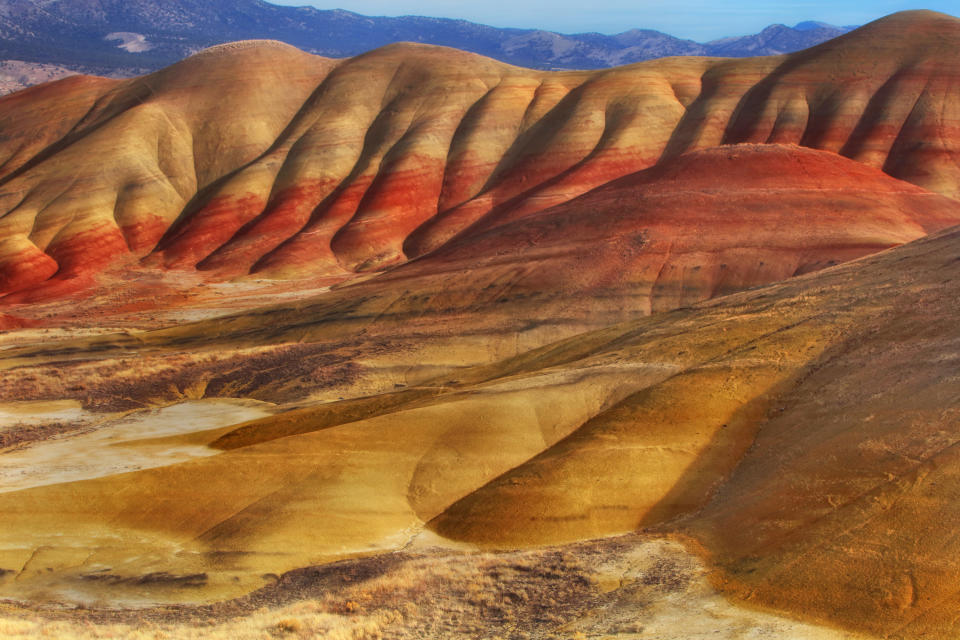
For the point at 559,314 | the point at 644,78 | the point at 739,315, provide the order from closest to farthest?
the point at 739,315, the point at 559,314, the point at 644,78

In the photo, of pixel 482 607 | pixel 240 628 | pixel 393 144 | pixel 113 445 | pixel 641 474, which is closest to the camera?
pixel 240 628

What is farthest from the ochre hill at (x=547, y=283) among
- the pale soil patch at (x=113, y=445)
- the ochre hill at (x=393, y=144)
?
the ochre hill at (x=393, y=144)

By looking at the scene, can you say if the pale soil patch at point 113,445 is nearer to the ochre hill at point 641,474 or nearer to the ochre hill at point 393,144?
the ochre hill at point 641,474

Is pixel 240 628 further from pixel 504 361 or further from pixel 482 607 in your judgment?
pixel 504 361

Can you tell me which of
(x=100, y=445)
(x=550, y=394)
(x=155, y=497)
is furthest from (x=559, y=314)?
(x=155, y=497)

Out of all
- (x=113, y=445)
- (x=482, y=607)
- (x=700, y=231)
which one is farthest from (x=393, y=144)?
(x=482, y=607)

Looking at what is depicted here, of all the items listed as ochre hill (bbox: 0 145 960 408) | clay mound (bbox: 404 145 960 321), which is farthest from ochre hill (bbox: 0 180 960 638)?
clay mound (bbox: 404 145 960 321)

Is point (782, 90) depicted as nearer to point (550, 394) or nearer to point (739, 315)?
point (739, 315)
